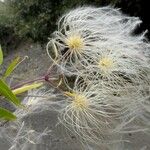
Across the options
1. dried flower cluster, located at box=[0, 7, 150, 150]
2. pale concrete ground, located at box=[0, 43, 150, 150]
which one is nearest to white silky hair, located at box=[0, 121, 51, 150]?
dried flower cluster, located at box=[0, 7, 150, 150]

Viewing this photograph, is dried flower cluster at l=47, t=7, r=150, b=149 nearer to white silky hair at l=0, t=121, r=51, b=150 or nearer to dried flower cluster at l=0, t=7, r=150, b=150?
dried flower cluster at l=0, t=7, r=150, b=150

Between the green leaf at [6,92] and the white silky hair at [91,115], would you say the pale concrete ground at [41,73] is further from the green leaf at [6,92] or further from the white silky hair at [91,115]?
the green leaf at [6,92]

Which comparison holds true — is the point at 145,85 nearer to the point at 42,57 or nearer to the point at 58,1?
the point at 58,1

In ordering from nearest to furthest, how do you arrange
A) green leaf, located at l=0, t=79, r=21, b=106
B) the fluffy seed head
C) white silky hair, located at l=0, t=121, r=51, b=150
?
green leaf, located at l=0, t=79, r=21, b=106
the fluffy seed head
white silky hair, located at l=0, t=121, r=51, b=150

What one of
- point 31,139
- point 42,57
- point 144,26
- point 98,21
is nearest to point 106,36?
point 98,21

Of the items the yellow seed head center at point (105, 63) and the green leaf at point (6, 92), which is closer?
the green leaf at point (6, 92)

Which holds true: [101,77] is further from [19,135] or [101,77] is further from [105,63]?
[19,135]

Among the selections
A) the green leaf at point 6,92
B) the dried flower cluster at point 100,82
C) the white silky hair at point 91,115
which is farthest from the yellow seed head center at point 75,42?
the green leaf at point 6,92

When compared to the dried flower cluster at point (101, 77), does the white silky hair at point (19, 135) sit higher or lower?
lower
